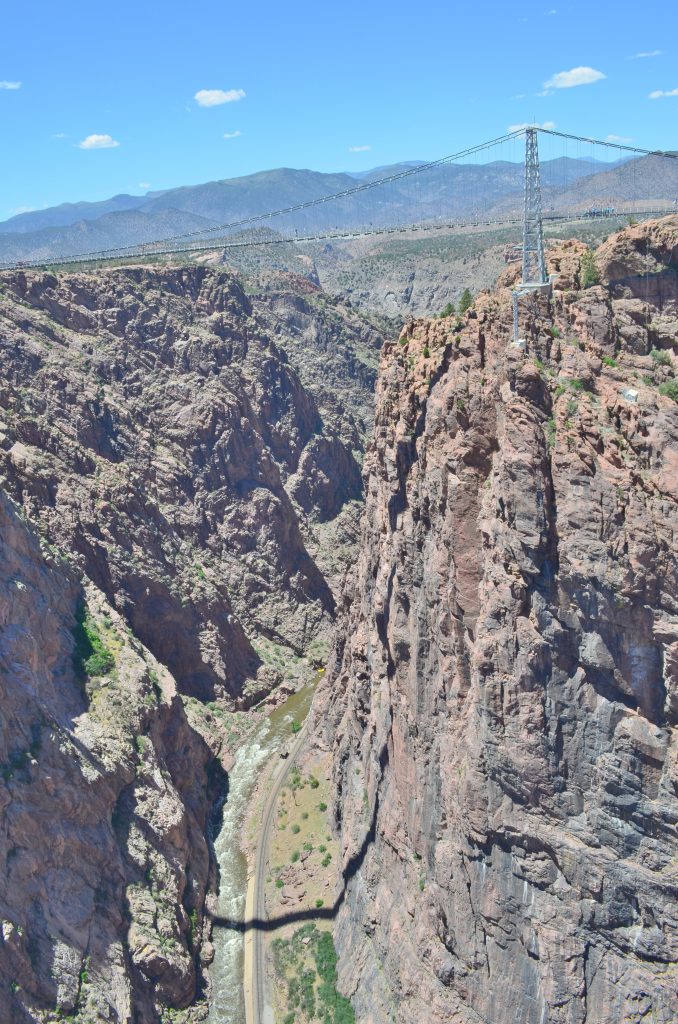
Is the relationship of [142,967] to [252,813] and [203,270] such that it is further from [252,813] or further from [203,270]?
[203,270]

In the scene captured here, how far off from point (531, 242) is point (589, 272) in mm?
3129

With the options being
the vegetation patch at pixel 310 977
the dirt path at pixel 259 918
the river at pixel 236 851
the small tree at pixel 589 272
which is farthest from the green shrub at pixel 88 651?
the small tree at pixel 589 272

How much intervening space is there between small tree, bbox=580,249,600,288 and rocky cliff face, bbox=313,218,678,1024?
0.27m

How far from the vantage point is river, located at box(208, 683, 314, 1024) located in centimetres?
4434

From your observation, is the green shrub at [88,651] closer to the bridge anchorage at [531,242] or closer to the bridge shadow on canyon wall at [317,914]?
the bridge shadow on canyon wall at [317,914]

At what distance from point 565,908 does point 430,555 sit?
1399 centimetres

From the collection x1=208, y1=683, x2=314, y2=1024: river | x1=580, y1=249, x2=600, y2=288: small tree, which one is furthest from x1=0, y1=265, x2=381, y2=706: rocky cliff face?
x1=580, y1=249, x2=600, y2=288: small tree

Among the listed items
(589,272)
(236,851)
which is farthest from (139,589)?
(589,272)

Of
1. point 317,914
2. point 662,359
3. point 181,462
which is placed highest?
point 662,359

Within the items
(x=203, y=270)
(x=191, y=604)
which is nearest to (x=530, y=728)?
(x=191, y=604)

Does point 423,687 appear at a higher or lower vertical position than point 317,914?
higher

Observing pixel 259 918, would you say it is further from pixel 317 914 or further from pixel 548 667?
pixel 548 667

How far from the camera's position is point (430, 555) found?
1470 inches

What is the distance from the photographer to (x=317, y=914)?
47.1m
